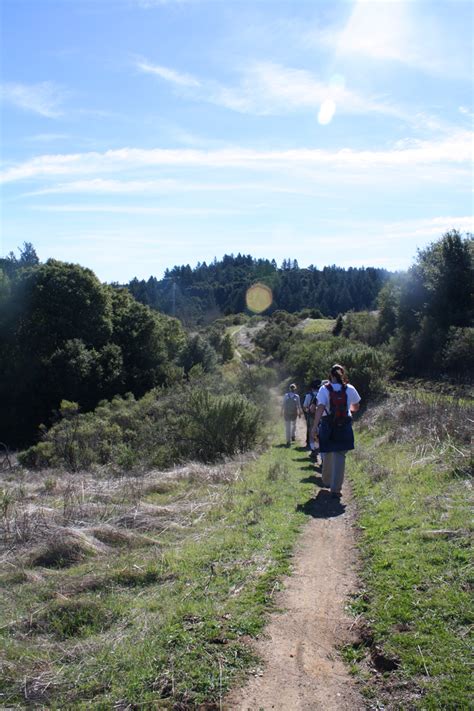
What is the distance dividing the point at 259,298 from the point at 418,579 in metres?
111

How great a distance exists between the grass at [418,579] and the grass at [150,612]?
98 centimetres

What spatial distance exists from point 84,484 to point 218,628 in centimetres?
627

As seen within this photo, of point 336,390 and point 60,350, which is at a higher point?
point 336,390

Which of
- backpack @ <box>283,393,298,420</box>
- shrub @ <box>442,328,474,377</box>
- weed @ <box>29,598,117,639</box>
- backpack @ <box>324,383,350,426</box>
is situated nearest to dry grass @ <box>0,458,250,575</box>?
weed @ <box>29,598,117,639</box>

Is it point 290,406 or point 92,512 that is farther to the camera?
point 290,406

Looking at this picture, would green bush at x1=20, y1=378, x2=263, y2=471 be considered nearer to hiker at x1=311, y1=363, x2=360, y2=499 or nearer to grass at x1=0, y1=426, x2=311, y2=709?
hiker at x1=311, y1=363, x2=360, y2=499

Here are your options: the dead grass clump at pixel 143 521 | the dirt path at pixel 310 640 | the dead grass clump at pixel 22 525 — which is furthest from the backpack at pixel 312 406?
the dead grass clump at pixel 22 525

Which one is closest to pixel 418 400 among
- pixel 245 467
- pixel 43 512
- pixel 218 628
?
pixel 245 467

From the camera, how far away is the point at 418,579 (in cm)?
505

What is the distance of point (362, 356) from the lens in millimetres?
23188

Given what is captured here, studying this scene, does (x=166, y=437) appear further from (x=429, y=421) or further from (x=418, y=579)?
(x=418, y=579)

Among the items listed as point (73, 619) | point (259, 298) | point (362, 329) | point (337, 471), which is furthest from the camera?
point (259, 298)

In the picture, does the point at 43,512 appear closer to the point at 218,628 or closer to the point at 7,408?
the point at 218,628

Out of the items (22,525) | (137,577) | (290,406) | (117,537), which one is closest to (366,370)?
(290,406)
